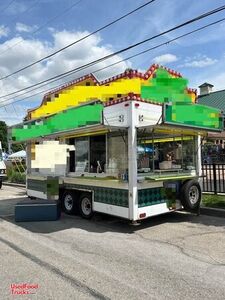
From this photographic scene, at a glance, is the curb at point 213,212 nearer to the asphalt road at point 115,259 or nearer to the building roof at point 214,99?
the asphalt road at point 115,259

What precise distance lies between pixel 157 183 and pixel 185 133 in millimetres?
2142

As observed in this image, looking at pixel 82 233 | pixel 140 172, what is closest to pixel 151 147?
pixel 140 172

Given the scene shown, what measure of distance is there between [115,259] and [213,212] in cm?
464

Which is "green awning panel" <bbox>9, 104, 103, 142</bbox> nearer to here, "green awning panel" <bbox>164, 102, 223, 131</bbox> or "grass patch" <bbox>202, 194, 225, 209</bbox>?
"green awning panel" <bbox>164, 102, 223, 131</bbox>

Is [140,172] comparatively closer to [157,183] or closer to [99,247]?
[157,183]

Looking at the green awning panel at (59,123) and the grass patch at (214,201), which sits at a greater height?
the green awning panel at (59,123)

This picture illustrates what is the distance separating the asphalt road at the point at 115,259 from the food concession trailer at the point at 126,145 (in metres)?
0.68

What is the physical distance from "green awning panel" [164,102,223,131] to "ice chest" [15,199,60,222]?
414cm

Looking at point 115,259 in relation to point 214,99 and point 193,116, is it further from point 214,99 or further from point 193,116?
point 214,99

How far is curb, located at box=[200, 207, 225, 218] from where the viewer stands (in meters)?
9.81

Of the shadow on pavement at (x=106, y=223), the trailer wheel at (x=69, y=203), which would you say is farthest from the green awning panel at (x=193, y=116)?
the trailer wheel at (x=69, y=203)

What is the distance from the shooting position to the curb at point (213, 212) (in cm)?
981

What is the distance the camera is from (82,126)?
9.58 m
